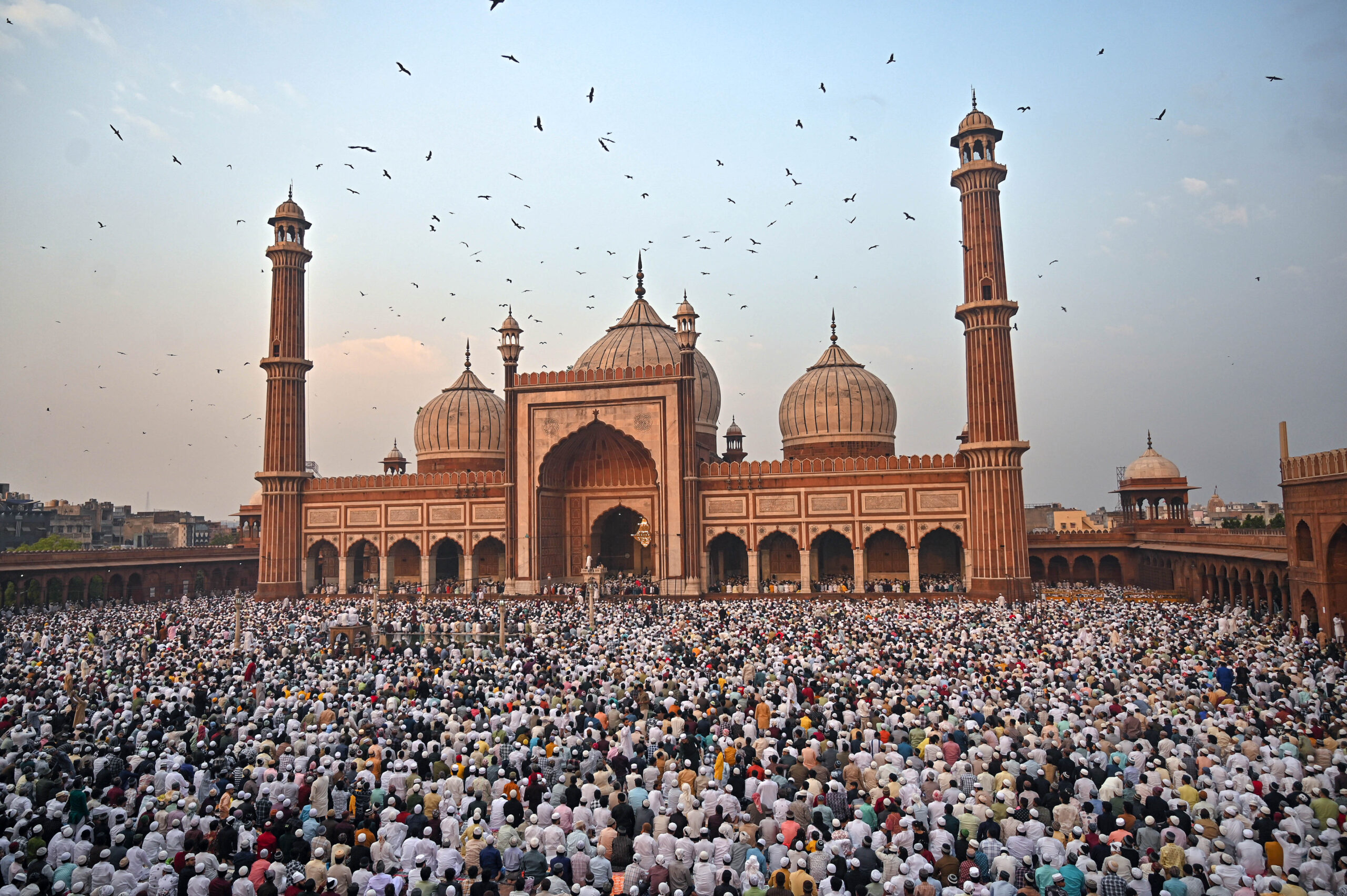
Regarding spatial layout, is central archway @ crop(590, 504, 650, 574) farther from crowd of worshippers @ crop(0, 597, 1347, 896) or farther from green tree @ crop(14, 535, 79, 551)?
green tree @ crop(14, 535, 79, 551)

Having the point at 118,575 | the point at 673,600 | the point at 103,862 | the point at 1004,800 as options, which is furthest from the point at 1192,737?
the point at 118,575

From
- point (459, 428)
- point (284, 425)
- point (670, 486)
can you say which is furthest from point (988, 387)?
point (284, 425)

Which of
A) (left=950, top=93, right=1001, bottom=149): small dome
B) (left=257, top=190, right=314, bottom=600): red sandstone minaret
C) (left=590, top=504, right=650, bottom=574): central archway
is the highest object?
(left=950, top=93, right=1001, bottom=149): small dome

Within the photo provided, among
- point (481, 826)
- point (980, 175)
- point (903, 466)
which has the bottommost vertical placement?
point (481, 826)

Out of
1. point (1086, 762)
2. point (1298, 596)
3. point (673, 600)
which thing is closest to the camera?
point (1086, 762)

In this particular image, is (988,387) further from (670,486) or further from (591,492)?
(591,492)

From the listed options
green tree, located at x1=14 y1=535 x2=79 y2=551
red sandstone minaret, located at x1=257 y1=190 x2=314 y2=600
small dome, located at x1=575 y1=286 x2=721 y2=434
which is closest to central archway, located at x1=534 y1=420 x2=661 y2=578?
small dome, located at x1=575 y1=286 x2=721 y2=434

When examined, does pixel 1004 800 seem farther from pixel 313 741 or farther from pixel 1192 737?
pixel 313 741
